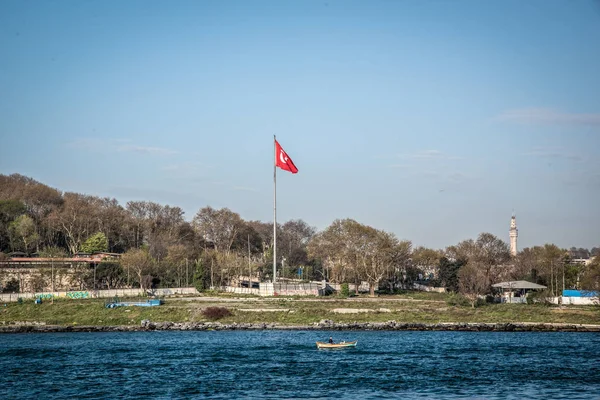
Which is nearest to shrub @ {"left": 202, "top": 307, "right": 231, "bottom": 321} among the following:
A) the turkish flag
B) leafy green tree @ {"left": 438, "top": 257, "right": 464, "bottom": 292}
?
the turkish flag

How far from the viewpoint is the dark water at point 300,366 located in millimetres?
36344

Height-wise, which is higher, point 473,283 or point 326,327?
point 473,283

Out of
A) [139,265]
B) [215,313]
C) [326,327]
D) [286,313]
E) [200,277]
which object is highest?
[139,265]

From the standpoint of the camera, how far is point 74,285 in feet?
310

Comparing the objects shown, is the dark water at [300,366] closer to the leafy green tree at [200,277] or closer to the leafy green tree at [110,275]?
the leafy green tree at [110,275]

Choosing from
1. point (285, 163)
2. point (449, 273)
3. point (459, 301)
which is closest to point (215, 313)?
point (285, 163)

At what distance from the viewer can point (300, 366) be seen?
43.3 metres

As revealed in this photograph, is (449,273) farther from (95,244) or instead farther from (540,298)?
(95,244)

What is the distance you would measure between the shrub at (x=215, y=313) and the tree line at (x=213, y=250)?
24.0 m

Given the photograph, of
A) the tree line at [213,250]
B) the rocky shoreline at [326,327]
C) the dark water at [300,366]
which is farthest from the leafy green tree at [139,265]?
the dark water at [300,366]

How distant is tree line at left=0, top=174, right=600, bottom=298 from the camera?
3797 inches

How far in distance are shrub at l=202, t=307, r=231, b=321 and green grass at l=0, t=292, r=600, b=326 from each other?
0.55 metres

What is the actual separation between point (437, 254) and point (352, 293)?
4802cm

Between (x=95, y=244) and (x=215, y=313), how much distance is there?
49354mm
